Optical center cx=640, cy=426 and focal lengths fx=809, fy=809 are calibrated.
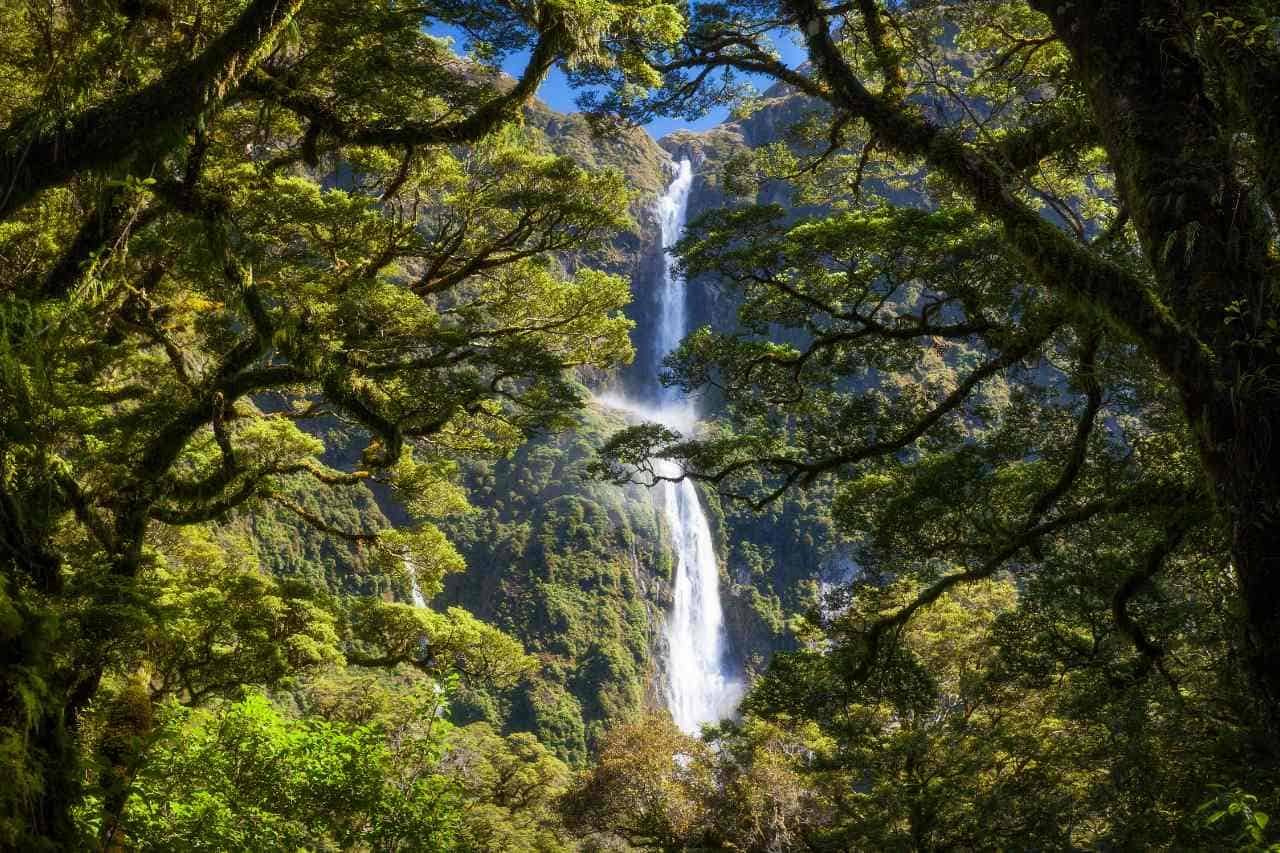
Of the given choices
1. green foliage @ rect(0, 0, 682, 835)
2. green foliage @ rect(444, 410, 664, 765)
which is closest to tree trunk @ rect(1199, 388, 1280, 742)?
green foliage @ rect(0, 0, 682, 835)

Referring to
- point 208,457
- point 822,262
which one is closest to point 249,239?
point 208,457

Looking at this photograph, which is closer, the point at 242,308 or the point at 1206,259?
the point at 1206,259

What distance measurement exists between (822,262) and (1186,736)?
4.17m

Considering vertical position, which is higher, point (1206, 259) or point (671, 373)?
point (671, 373)

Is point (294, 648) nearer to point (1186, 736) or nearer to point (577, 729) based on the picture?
point (1186, 736)

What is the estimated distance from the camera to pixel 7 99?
5.70 meters

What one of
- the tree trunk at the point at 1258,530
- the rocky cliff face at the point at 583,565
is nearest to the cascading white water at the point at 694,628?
the rocky cliff face at the point at 583,565

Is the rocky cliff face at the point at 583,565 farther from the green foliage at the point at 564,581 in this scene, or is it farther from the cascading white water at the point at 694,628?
the cascading white water at the point at 694,628

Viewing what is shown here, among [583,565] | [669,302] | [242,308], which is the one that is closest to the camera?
[242,308]

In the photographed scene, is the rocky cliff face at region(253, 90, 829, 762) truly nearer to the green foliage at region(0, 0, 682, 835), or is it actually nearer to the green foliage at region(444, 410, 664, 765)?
the green foliage at region(444, 410, 664, 765)

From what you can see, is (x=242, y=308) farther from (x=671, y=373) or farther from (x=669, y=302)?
(x=669, y=302)

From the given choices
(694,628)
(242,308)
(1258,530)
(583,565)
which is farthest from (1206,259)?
(583,565)

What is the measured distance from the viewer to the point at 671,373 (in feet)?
25.1

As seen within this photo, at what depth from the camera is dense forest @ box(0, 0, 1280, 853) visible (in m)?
2.68
